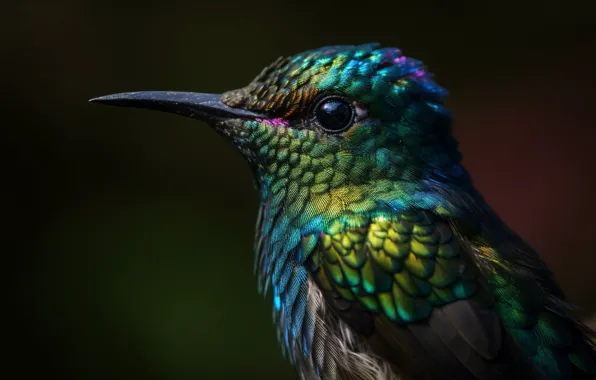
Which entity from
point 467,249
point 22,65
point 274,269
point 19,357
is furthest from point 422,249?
point 22,65

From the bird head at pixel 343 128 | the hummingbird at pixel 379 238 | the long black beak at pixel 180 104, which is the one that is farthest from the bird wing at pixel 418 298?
the long black beak at pixel 180 104

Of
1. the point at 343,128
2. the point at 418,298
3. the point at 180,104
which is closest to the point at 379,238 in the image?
→ the point at 418,298

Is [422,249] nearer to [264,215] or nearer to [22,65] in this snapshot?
[264,215]

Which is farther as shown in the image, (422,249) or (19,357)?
(19,357)

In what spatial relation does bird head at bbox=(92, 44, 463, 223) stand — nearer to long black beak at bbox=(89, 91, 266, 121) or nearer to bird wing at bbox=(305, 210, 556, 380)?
long black beak at bbox=(89, 91, 266, 121)

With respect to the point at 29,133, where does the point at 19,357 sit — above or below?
below

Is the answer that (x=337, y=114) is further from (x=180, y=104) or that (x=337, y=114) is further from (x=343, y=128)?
(x=180, y=104)

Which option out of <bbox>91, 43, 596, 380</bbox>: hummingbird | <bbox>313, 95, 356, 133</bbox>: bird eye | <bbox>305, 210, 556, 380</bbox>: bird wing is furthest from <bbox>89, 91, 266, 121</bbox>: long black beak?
<bbox>305, 210, 556, 380</bbox>: bird wing
